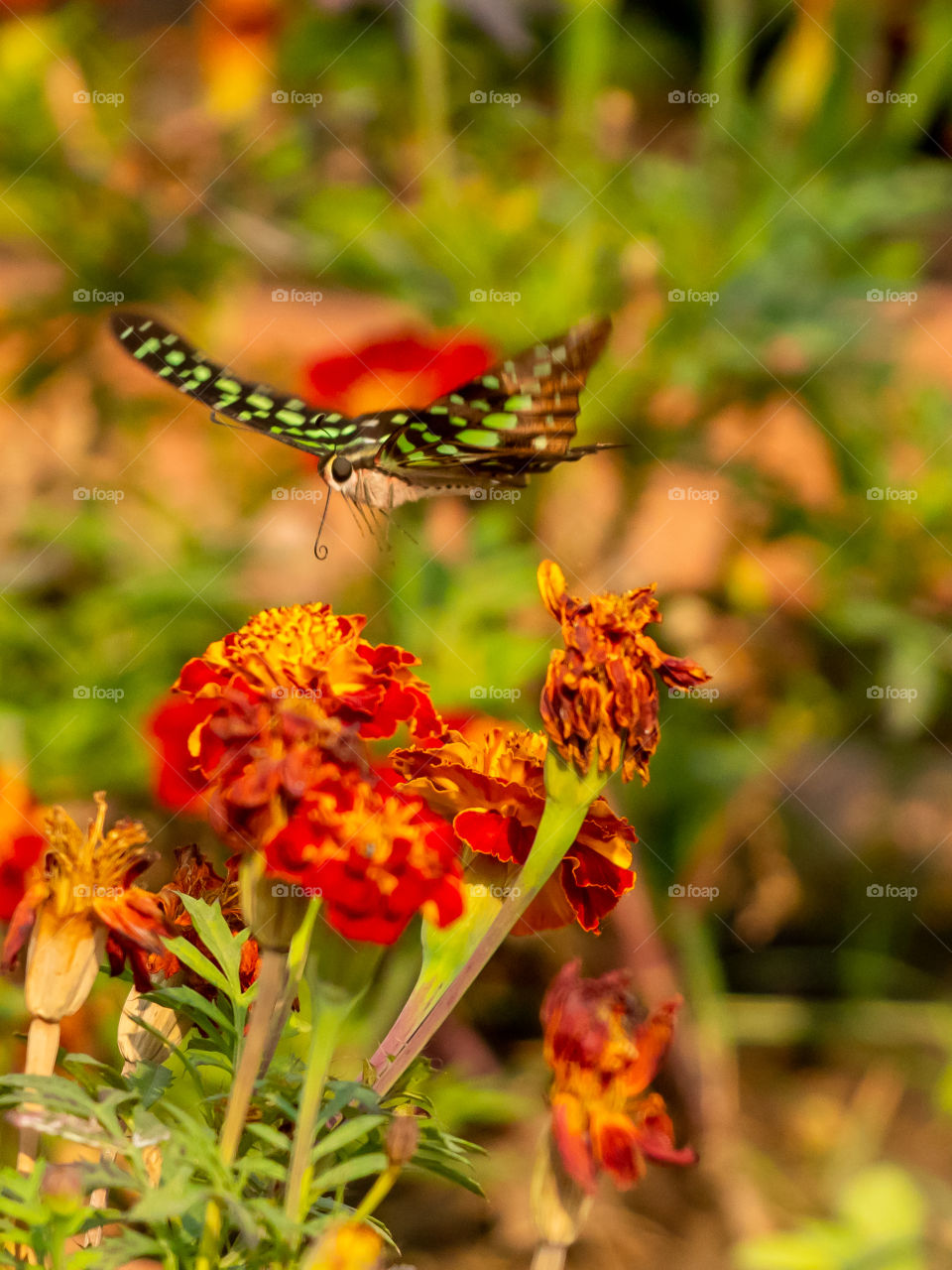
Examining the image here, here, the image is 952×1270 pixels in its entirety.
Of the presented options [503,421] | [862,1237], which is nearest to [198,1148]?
[503,421]

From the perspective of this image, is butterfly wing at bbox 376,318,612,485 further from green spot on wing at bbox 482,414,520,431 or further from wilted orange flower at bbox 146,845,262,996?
wilted orange flower at bbox 146,845,262,996

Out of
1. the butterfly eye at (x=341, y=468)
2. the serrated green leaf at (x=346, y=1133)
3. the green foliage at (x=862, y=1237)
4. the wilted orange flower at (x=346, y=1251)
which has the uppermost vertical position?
the butterfly eye at (x=341, y=468)

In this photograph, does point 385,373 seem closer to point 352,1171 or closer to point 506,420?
point 506,420

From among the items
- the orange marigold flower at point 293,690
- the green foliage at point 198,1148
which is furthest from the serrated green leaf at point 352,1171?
the orange marigold flower at point 293,690

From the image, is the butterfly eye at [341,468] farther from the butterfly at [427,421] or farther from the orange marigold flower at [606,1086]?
the orange marigold flower at [606,1086]

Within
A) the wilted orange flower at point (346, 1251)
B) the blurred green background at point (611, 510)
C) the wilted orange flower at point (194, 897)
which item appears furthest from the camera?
the blurred green background at point (611, 510)

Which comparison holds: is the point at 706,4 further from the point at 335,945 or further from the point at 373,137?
the point at 335,945
